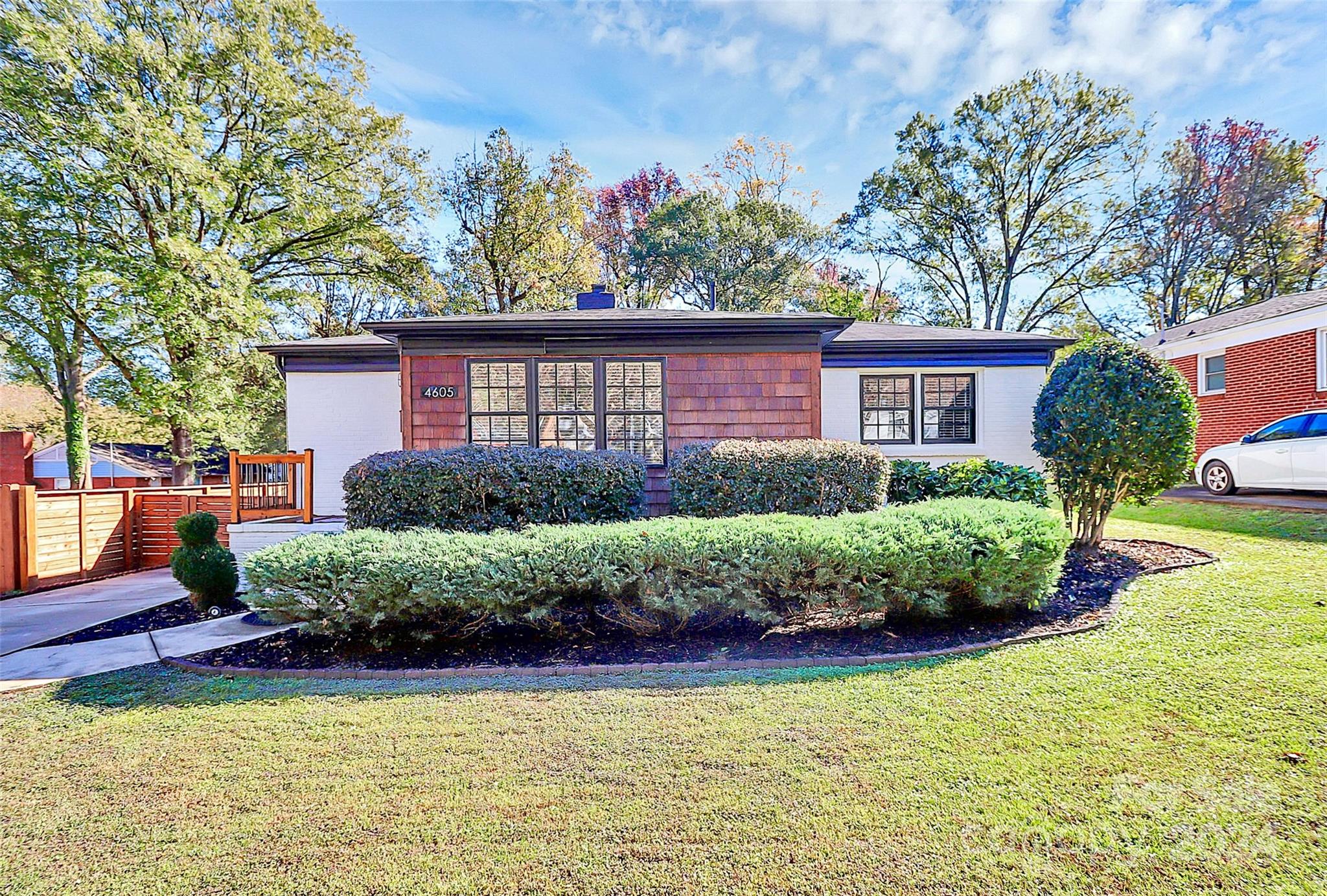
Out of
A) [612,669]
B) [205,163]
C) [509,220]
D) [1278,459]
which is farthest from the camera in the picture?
[509,220]

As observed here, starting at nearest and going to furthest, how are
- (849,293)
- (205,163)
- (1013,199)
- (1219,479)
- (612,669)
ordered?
A: (612,669)
(1219,479)
(205,163)
(849,293)
(1013,199)

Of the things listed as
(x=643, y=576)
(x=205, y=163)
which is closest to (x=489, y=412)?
(x=643, y=576)

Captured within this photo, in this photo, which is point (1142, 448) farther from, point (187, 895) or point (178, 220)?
point (178, 220)

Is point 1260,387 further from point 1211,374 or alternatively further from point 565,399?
point 565,399

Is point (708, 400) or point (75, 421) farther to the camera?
point (75, 421)

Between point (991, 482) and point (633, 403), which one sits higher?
point (633, 403)

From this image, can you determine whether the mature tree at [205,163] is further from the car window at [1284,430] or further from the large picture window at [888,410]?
the car window at [1284,430]

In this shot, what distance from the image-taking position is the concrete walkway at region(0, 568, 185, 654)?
5.14m

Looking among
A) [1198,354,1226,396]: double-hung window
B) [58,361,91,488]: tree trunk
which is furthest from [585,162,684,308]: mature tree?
[1198,354,1226,396]: double-hung window

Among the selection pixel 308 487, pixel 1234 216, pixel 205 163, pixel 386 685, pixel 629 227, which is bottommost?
pixel 386 685

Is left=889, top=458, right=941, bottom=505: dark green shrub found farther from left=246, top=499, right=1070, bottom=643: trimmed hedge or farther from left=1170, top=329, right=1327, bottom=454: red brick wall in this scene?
left=1170, top=329, right=1327, bottom=454: red brick wall

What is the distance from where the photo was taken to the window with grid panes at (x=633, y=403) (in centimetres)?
766

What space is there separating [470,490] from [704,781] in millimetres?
3982

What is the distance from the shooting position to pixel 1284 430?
9156mm
